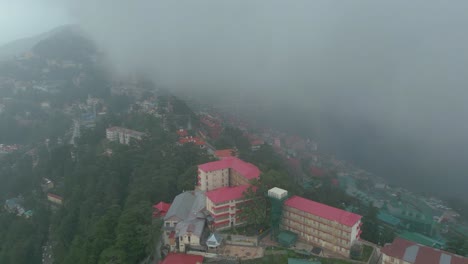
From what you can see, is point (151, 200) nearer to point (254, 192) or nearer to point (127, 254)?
point (127, 254)

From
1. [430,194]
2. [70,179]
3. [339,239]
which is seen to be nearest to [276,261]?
[339,239]

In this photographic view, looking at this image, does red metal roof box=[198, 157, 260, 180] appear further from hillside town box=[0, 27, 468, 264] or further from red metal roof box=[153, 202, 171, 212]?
red metal roof box=[153, 202, 171, 212]

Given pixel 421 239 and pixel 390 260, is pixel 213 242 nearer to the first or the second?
pixel 390 260

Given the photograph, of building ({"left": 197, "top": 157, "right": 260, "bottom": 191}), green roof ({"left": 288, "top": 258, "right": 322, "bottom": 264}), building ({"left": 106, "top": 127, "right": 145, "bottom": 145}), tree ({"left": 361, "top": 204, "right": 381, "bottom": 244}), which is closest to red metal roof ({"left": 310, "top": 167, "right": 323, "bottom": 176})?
tree ({"left": 361, "top": 204, "right": 381, "bottom": 244})

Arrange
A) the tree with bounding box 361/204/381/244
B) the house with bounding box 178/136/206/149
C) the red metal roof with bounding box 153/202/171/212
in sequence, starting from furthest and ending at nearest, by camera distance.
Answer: the house with bounding box 178/136/206/149
the tree with bounding box 361/204/381/244
the red metal roof with bounding box 153/202/171/212

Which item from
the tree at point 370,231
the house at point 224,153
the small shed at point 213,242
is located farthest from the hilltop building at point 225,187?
the tree at point 370,231

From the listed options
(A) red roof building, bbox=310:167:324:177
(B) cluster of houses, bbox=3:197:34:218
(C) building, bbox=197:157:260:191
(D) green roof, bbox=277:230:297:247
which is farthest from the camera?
(A) red roof building, bbox=310:167:324:177

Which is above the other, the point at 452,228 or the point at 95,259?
the point at 95,259
